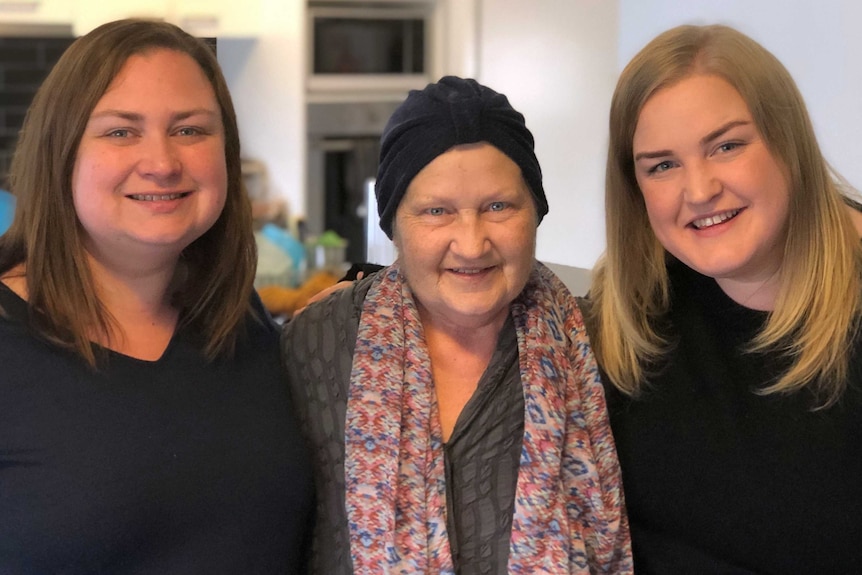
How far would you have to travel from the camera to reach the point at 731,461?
124 cm

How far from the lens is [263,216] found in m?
3.65

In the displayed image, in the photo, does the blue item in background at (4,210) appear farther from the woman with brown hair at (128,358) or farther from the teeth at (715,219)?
the teeth at (715,219)

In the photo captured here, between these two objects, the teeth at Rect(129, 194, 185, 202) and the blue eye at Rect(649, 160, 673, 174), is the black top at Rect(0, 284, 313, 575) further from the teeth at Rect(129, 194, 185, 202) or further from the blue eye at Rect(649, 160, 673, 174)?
the blue eye at Rect(649, 160, 673, 174)

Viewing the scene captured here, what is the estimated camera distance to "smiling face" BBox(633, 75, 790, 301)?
1.19m

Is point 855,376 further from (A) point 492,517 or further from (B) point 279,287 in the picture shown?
(B) point 279,287

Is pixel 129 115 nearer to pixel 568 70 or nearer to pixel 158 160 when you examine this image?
pixel 158 160

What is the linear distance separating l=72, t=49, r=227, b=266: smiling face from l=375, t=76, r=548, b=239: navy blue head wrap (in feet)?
0.83

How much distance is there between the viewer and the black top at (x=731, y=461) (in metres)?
1.19

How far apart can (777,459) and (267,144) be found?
9.31 ft

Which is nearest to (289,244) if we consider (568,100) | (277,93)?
(277,93)

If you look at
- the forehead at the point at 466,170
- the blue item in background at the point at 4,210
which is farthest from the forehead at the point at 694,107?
the blue item in background at the point at 4,210

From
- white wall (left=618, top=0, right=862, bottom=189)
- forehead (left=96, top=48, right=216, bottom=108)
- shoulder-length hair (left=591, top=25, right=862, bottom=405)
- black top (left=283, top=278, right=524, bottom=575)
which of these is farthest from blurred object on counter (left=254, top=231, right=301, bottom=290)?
shoulder-length hair (left=591, top=25, right=862, bottom=405)

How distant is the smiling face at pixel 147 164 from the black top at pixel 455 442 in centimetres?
25

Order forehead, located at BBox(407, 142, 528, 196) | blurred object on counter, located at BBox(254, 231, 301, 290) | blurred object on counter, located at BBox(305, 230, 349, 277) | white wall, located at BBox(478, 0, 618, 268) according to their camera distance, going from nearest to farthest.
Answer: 1. forehead, located at BBox(407, 142, 528, 196)
2. white wall, located at BBox(478, 0, 618, 268)
3. blurred object on counter, located at BBox(254, 231, 301, 290)
4. blurred object on counter, located at BBox(305, 230, 349, 277)
